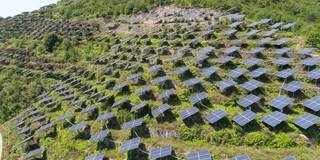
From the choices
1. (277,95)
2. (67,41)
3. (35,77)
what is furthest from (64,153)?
(67,41)

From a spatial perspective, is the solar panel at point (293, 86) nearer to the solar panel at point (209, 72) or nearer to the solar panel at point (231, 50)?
the solar panel at point (209, 72)

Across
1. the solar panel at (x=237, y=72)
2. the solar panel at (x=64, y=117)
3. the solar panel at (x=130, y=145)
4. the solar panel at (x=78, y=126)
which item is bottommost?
the solar panel at (x=64, y=117)

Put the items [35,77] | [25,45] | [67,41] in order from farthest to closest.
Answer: [25,45]
[67,41]
[35,77]

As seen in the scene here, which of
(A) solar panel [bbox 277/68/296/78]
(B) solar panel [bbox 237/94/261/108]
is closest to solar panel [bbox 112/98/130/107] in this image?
(B) solar panel [bbox 237/94/261/108]

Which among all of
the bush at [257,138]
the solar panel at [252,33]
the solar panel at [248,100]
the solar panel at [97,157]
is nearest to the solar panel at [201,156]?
the bush at [257,138]

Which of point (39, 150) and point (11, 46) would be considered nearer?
point (39, 150)

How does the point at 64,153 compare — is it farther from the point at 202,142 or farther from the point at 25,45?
the point at 25,45
